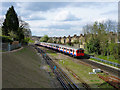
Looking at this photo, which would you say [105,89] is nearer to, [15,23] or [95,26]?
[95,26]

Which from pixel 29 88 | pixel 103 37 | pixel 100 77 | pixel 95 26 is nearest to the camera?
pixel 29 88

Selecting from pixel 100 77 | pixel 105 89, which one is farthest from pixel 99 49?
pixel 105 89

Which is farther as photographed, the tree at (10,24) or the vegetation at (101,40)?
the tree at (10,24)

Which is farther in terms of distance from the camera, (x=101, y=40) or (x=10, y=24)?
(x=10, y=24)

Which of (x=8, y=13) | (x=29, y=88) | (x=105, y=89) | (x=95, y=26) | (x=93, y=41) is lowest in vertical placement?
(x=105, y=89)

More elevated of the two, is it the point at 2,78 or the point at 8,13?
the point at 8,13

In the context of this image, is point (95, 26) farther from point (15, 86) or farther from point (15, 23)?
point (15, 86)

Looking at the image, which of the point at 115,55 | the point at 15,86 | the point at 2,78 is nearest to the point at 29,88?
the point at 15,86

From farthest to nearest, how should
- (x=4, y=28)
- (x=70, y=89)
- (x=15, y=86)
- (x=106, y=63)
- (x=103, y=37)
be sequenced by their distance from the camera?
(x=4, y=28)
(x=103, y=37)
(x=106, y=63)
(x=70, y=89)
(x=15, y=86)

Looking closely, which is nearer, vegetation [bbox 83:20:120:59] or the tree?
vegetation [bbox 83:20:120:59]

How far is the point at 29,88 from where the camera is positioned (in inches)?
406

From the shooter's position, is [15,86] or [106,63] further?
[106,63]

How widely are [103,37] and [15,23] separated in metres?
32.6

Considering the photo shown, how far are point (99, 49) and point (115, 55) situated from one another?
291 inches
